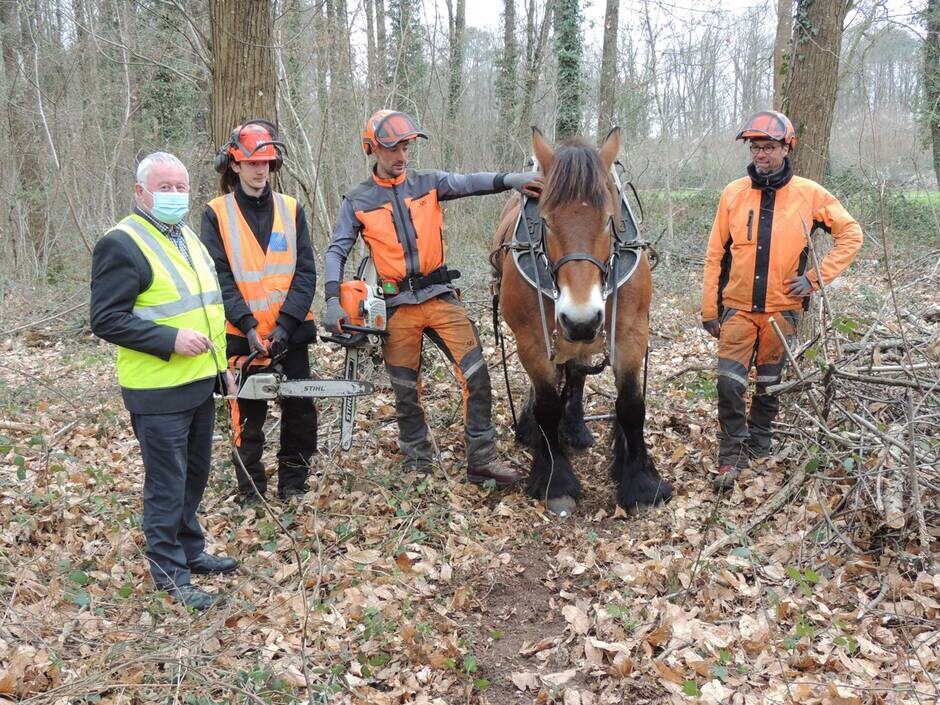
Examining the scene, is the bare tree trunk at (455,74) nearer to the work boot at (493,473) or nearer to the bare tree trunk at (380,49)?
the bare tree trunk at (380,49)

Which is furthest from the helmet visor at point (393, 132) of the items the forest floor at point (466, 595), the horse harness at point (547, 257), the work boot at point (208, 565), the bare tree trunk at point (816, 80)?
the bare tree trunk at point (816, 80)

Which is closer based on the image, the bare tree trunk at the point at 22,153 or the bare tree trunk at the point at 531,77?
the bare tree trunk at the point at 22,153

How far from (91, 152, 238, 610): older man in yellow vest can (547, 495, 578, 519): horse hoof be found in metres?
2.07

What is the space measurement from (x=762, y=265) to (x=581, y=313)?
4.77 feet

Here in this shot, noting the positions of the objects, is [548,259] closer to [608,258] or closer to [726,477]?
[608,258]

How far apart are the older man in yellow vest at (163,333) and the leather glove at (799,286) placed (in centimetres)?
329

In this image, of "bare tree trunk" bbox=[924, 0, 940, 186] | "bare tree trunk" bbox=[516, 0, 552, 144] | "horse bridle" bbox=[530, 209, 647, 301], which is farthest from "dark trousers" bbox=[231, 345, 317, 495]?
"bare tree trunk" bbox=[924, 0, 940, 186]

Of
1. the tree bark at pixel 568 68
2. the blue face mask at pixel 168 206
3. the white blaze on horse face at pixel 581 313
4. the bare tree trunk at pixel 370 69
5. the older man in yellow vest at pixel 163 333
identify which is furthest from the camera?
the tree bark at pixel 568 68

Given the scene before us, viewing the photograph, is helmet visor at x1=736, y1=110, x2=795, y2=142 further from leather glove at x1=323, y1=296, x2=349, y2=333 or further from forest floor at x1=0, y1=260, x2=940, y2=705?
leather glove at x1=323, y1=296, x2=349, y2=333

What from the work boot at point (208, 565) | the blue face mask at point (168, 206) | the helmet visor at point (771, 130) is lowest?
the work boot at point (208, 565)

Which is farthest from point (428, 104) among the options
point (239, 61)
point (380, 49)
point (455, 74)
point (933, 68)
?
point (933, 68)

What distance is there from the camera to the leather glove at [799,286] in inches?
171

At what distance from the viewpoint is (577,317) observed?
3.68 metres

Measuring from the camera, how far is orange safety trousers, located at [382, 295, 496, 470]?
15.5 ft
